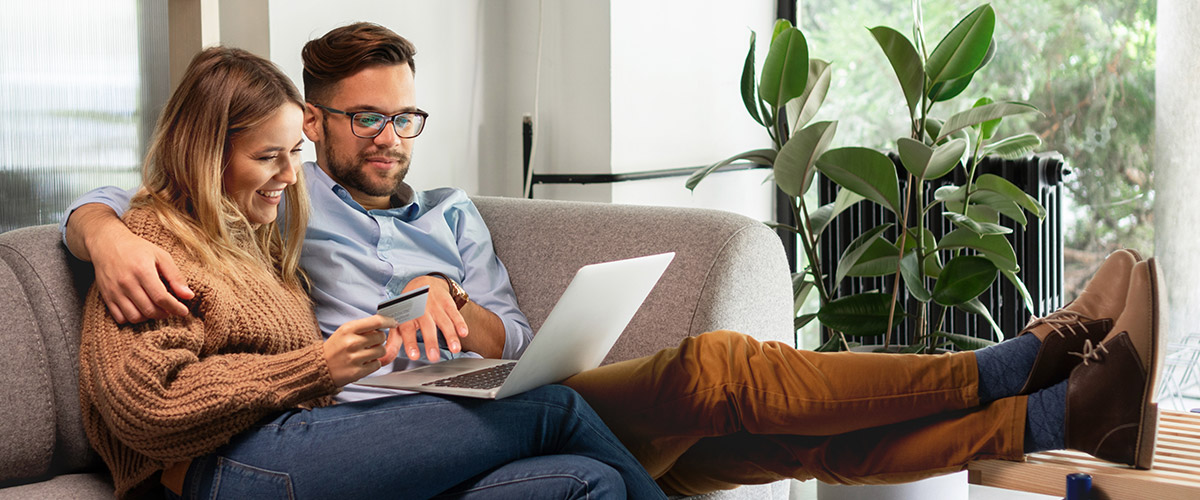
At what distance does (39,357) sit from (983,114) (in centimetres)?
174

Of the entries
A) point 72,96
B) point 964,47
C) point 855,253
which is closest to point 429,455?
point 72,96

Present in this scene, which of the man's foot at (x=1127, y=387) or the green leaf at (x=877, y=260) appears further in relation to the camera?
the green leaf at (x=877, y=260)

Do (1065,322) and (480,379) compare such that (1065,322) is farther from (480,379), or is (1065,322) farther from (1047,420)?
(480,379)

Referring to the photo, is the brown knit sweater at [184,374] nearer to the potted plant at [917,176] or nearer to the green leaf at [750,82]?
the potted plant at [917,176]

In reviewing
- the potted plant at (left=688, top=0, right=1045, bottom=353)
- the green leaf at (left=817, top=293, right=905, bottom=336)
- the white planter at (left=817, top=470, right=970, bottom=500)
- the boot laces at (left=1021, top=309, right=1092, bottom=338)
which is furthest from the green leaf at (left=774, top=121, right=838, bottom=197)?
the boot laces at (left=1021, top=309, right=1092, bottom=338)

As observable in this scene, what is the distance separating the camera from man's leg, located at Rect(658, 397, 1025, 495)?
1.37 m

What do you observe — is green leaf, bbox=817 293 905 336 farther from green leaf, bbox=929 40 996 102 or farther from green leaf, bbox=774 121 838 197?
green leaf, bbox=929 40 996 102

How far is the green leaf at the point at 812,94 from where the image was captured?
245 cm

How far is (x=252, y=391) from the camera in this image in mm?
1235

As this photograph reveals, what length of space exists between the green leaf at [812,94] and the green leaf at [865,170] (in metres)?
0.37

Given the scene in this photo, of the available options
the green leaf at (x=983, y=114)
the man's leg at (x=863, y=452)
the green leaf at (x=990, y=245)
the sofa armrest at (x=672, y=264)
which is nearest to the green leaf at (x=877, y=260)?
the green leaf at (x=990, y=245)

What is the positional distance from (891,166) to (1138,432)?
0.87 m

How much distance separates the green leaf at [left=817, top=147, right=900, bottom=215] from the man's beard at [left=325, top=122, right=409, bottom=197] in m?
0.86

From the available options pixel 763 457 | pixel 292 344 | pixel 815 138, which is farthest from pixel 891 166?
pixel 292 344
